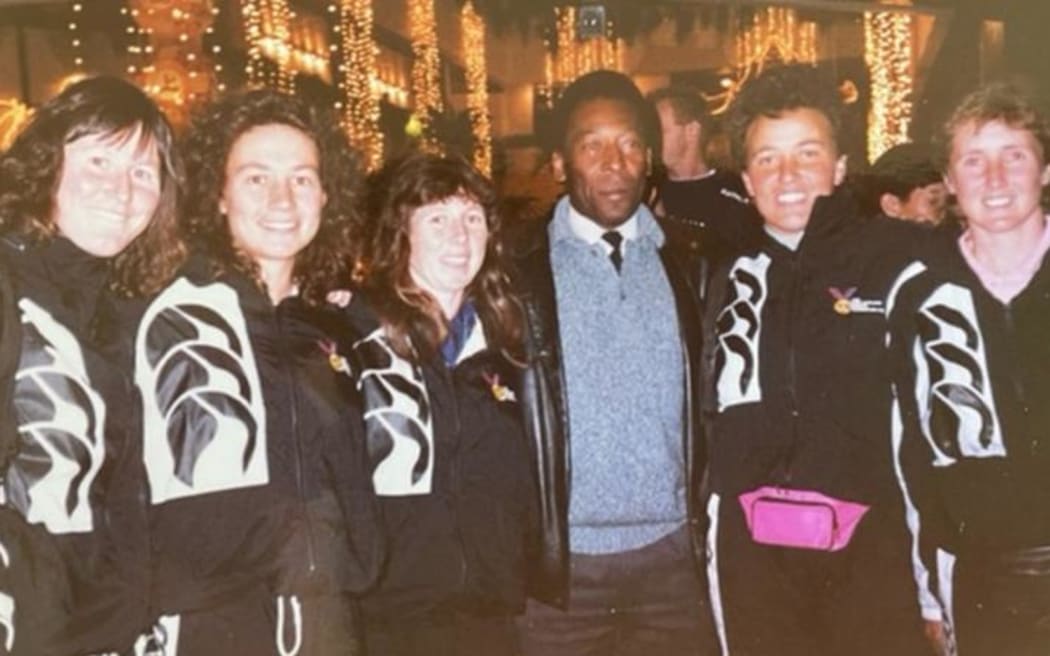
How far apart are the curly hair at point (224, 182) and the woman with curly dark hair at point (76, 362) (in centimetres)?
11

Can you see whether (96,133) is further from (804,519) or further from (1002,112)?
(1002,112)

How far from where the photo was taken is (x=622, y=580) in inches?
109

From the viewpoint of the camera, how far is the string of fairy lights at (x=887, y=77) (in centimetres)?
284

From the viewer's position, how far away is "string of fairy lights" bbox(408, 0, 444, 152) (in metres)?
2.70

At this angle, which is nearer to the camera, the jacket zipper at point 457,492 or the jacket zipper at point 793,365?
the jacket zipper at point 457,492

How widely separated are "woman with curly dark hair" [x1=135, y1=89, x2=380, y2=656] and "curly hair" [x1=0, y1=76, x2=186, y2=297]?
53mm

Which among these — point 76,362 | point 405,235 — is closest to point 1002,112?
point 405,235

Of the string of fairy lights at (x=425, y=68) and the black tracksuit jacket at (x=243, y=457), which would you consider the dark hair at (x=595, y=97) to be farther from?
the black tracksuit jacket at (x=243, y=457)

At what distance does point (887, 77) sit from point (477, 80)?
93 cm

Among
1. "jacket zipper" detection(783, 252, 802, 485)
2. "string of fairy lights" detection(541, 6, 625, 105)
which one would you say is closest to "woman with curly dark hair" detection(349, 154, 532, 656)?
"string of fairy lights" detection(541, 6, 625, 105)

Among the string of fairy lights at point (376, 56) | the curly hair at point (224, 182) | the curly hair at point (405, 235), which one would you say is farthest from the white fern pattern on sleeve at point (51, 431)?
the curly hair at point (405, 235)

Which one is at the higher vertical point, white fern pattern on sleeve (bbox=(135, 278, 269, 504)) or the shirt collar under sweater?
the shirt collar under sweater

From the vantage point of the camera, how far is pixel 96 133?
7.36 ft

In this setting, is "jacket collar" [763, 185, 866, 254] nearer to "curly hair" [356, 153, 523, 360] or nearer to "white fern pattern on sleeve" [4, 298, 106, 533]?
"curly hair" [356, 153, 523, 360]
